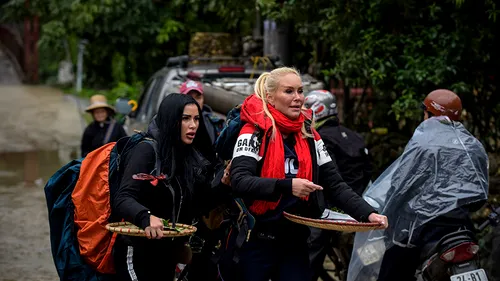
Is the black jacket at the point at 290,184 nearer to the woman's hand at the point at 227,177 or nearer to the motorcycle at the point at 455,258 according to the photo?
the woman's hand at the point at 227,177

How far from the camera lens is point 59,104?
22.2 meters

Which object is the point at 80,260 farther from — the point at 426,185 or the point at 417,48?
the point at 417,48

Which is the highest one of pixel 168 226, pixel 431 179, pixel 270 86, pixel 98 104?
pixel 270 86

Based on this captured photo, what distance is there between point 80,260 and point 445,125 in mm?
2738

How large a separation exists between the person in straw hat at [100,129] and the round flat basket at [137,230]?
4701 millimetres

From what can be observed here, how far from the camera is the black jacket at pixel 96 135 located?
955 cm

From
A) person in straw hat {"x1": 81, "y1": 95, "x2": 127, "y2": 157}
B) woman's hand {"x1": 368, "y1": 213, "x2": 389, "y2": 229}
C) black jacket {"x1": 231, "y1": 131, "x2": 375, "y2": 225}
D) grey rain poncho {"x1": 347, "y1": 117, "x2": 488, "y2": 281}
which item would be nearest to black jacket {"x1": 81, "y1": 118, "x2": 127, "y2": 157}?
person in straw hat {"x1": 81, "y1": 95, "x2": 127, "y2": 157}

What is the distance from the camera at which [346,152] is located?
283 inches

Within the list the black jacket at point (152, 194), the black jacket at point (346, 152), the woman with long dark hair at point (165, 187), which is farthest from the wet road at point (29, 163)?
the black jacket at point (152, 194)

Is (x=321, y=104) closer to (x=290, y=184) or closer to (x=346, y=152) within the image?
(x=346, y=152)

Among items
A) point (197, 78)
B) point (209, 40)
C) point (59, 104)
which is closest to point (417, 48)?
point (197, 78)

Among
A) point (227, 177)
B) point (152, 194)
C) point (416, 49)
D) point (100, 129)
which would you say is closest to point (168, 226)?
point (152, 194)

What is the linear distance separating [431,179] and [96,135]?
15.3 feet

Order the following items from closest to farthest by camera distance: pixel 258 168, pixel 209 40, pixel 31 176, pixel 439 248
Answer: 1. pixel 258 168
2. pixel 439 248
3. pixel 31 176
4. pixel 209 40
